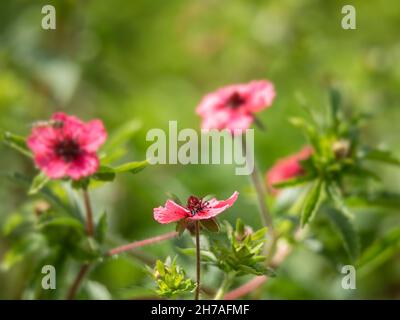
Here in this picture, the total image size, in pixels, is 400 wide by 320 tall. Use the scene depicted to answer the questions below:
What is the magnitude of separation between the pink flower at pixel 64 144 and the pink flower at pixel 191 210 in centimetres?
28

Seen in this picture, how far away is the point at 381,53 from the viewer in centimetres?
279

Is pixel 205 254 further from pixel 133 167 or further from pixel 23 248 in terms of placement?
pixel 23 248

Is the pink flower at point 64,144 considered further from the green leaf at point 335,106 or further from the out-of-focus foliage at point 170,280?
the green leaf at point 335,106

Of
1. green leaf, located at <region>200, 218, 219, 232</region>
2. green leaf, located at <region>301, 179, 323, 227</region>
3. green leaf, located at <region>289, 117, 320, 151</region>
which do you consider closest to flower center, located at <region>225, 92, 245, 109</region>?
green leaf, located at <region>289, 117, 320, 151</region>

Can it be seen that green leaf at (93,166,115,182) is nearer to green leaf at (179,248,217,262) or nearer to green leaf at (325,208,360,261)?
green leaf at (179,248,217,262)

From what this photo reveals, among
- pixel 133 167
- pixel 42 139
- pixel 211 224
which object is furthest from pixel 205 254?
pixel 42 139

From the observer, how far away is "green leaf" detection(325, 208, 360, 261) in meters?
1.54

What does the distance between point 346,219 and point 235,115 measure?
1.06ft

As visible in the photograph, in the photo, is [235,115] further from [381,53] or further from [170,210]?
[381,53]

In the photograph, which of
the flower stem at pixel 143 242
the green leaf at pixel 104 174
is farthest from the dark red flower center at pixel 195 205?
the green leaf at pixel 104 174

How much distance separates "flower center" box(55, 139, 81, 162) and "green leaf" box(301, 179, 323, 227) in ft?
1.51

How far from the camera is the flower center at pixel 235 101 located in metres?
1.65

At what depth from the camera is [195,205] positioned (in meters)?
1.26
